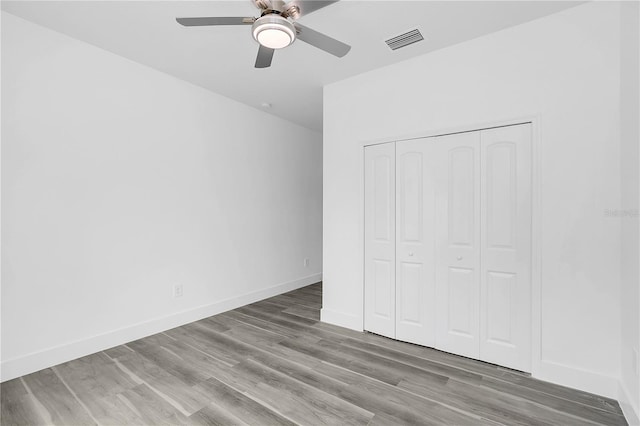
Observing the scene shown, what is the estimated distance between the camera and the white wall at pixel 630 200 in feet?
6.02

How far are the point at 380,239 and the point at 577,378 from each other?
1.85m

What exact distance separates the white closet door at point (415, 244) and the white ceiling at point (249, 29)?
97 cm

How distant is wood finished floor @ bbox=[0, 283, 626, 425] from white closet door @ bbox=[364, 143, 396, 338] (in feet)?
0.93

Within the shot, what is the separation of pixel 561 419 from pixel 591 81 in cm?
230

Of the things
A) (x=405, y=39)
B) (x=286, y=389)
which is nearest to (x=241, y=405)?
(x=286, y=389)

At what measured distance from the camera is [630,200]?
6.42ft

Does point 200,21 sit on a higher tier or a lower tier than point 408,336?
higher

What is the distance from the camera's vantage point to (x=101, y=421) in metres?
1.91

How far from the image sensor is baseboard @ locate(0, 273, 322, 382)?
240 centimetres

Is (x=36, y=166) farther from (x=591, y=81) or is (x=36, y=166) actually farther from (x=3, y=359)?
(x=591, y=81)


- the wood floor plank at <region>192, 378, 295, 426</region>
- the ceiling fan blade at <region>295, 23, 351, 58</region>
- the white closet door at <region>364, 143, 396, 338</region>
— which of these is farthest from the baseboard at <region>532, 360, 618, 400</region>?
the ceiling fan blade at <region>295, 23, 351, 58</region>

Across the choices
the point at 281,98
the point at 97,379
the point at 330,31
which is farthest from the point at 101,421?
the point at 281,98

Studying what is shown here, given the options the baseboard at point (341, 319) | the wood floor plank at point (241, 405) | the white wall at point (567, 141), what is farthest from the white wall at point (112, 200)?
the white wall at point (567, 141)

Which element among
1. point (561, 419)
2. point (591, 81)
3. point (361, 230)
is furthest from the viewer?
point (361, 230)
